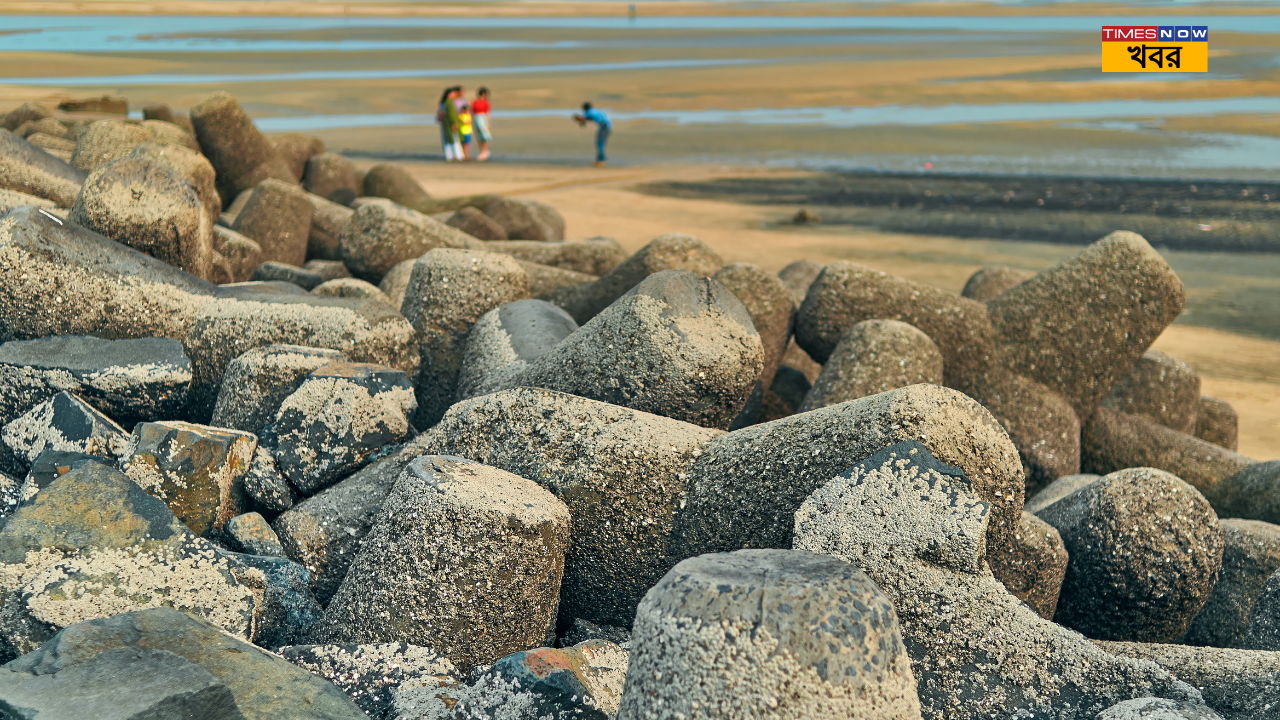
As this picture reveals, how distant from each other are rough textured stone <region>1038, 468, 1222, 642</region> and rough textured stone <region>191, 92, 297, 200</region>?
5614 mm

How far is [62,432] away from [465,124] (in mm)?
12239

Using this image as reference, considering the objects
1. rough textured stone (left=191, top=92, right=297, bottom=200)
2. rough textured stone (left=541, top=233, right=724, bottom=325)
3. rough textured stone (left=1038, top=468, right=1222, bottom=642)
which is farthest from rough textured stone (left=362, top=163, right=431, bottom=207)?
rough textured stone (left=1038, top=468, right=1222, bottom=642)

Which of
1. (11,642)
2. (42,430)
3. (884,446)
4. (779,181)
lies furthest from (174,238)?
(779,181)

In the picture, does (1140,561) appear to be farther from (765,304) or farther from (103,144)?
(103,144)

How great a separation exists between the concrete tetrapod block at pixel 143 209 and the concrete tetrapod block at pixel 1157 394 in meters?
3.40

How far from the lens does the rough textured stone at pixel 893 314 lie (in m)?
3.45

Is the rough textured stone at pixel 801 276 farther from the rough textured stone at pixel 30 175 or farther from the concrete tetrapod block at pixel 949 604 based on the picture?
the rough textured stone at pixel 30 175

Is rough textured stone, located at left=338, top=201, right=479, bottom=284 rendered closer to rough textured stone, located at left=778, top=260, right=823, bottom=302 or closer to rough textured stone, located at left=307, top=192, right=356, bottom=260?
rough textured stone, located at left=307, top=192, right=356, bottom=260

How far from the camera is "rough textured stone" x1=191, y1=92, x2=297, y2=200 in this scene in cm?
632

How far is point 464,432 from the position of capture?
2.39 m

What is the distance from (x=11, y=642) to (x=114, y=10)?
5578cm

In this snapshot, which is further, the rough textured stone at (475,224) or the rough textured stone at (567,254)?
the rough textured stone at (475,224)

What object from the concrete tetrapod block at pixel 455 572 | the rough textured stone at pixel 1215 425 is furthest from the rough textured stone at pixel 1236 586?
the rough textured stone at pixel 1215 425

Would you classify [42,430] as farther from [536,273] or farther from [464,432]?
[536,273]
